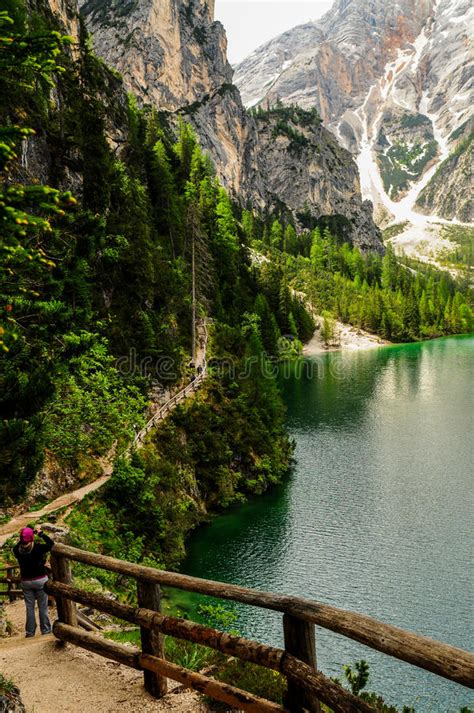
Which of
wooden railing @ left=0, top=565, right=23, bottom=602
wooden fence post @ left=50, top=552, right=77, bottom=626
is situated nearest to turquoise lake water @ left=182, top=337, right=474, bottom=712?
wooden railing @ left=0, top=565, right=23, bottom=602

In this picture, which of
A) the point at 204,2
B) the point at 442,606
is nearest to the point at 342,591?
the point at 442,606

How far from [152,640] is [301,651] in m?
2.44

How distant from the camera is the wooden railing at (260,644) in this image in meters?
4.07

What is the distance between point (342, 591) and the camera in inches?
931

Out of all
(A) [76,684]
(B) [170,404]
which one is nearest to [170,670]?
(A) [76,684]

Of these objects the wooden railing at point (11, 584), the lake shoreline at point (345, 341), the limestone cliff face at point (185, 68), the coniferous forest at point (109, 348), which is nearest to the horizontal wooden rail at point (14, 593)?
the wooden railing at point (11, 584)

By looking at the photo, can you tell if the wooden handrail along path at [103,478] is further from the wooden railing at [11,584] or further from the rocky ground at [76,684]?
the rocky ground at [76,684]

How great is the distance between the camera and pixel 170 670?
627cm

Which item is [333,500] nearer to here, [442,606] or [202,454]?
[202,454]

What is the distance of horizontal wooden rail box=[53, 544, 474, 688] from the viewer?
378 centimetres

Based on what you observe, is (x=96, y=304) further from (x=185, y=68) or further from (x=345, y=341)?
(x=185, y=68)

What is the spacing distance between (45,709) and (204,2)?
215 meters

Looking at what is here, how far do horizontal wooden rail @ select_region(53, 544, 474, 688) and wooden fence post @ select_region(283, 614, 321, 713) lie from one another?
0.52 ft

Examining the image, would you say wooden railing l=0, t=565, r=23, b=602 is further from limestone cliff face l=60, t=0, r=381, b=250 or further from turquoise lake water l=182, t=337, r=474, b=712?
limestone cliff face l=60, t=0, r=381, b=250
